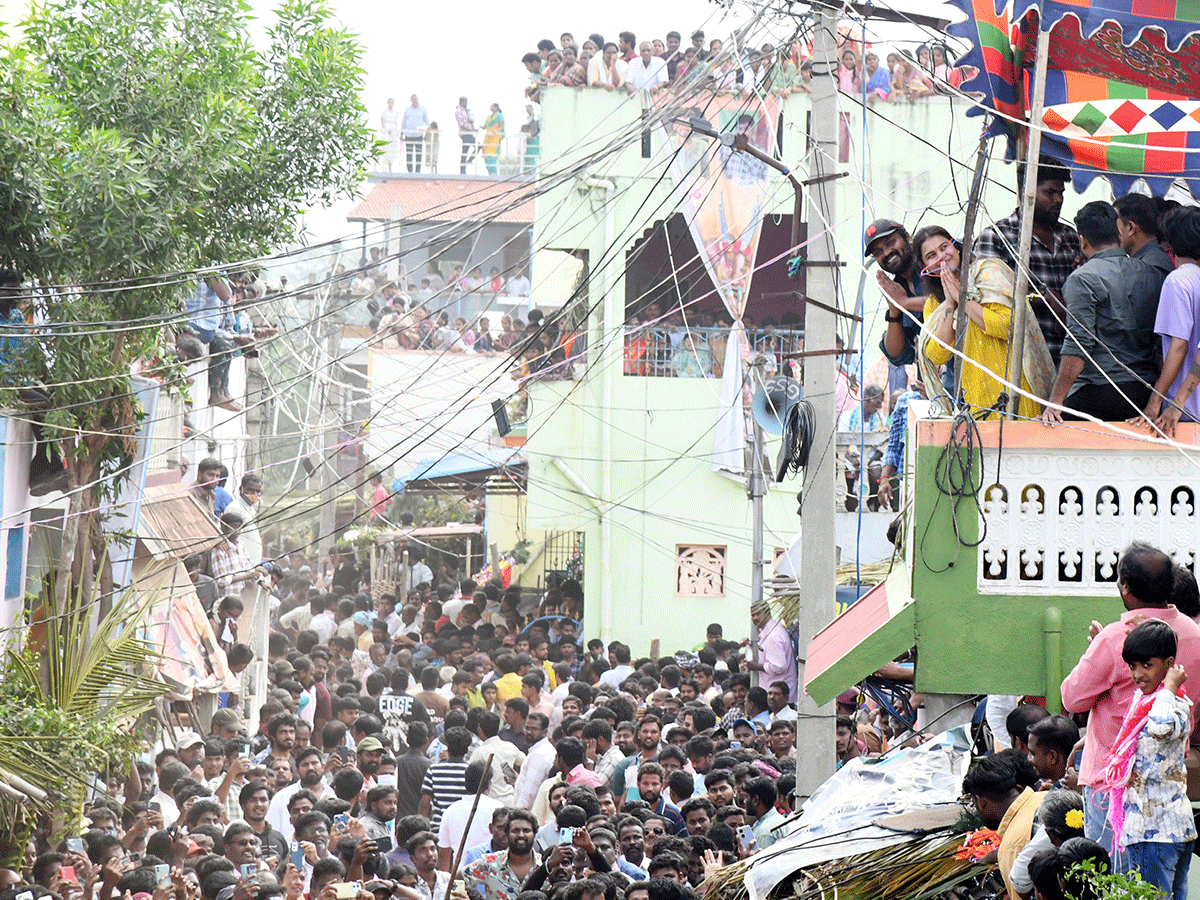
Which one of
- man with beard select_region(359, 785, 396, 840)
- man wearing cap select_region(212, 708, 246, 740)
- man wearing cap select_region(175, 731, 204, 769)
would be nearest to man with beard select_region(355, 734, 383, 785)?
man with beard select_region(359, 785, 396, 840)

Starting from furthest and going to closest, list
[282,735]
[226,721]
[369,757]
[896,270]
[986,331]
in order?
[226,721]
[282,735]
[369,757]
[896,270]
[986,331]

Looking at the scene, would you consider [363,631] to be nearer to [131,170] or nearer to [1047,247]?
[131,170]

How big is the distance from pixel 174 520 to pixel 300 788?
646 centimetres

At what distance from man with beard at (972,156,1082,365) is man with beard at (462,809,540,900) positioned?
12.9 feet

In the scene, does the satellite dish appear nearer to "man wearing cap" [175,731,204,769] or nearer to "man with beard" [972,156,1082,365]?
"man with beard" [972,156,1082,365]

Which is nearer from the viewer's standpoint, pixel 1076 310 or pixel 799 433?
pixel 1076 310

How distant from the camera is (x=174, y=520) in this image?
1564 cm

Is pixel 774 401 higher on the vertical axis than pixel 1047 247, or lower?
lower

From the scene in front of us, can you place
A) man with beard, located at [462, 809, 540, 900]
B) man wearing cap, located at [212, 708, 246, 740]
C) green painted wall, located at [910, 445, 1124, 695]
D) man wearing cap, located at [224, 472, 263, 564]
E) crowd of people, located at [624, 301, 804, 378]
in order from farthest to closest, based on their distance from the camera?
crowd of people, located at [624, 301, 804, 378], man wearing cap, located at [224, 472, 263, 564], man wearing cap, located at [212, 708, 246, 740], man with beard, located at [462, 809, 540, 900], green painted wall, located at [910, 445, 1124, 695]

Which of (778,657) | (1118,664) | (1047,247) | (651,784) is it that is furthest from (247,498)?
(1118,664)

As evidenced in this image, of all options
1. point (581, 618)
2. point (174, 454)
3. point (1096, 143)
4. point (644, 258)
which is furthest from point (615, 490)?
point (1096, 143)

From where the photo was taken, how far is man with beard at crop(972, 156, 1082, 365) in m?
6.87

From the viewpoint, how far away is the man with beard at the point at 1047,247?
6.87 m

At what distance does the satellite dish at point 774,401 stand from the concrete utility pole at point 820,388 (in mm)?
3151
